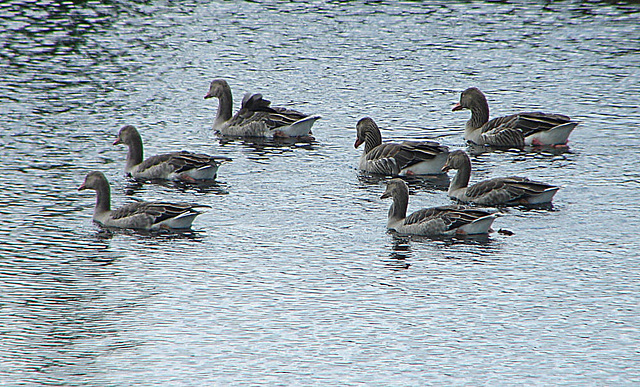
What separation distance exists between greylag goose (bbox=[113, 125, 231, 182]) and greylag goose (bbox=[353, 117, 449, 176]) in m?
3.13

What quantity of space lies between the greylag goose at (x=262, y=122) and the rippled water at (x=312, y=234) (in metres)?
0.54

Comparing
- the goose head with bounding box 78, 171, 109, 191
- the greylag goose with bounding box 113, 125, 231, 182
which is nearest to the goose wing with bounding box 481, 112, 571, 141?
the greylag goose with bounding box 113, 125, 231, 182

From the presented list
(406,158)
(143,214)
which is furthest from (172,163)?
(406,158)

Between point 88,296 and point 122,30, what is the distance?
22.7 metres

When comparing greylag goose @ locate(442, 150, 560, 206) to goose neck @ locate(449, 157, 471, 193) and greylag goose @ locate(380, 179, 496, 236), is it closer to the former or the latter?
goose neck @ locate(449, 157, 471, 193)

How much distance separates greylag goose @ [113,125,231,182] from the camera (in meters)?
20.3

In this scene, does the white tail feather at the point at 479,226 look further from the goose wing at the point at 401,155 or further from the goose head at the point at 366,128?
the goose head at the point at 366,128

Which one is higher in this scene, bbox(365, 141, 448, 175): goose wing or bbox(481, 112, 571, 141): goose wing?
bbox(481, 112, 571, 141): goose wing

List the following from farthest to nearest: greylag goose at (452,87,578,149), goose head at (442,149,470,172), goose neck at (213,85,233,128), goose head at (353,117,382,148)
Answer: goose neck at (213,85,233,128)
greylag goose at (452,87,578,149)
goose head at (353,117,382,148)
goose head at (442,149,470,172)

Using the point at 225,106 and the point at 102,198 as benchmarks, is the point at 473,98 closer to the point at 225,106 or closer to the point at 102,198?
the point at 225,106

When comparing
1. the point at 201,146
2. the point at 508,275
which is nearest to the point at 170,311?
the point at 508,275

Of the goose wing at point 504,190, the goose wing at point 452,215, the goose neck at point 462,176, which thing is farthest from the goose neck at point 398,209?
the goose neck at point 462,176

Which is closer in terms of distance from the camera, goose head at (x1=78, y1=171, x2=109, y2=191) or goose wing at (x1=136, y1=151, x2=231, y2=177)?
goose head at (x1=78, y1=171, x2=109, y2=191)

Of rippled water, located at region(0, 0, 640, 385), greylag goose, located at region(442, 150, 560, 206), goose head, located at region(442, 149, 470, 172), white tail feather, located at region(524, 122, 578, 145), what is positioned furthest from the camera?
white tail feather, located at region(524, 122, 578, 145)
